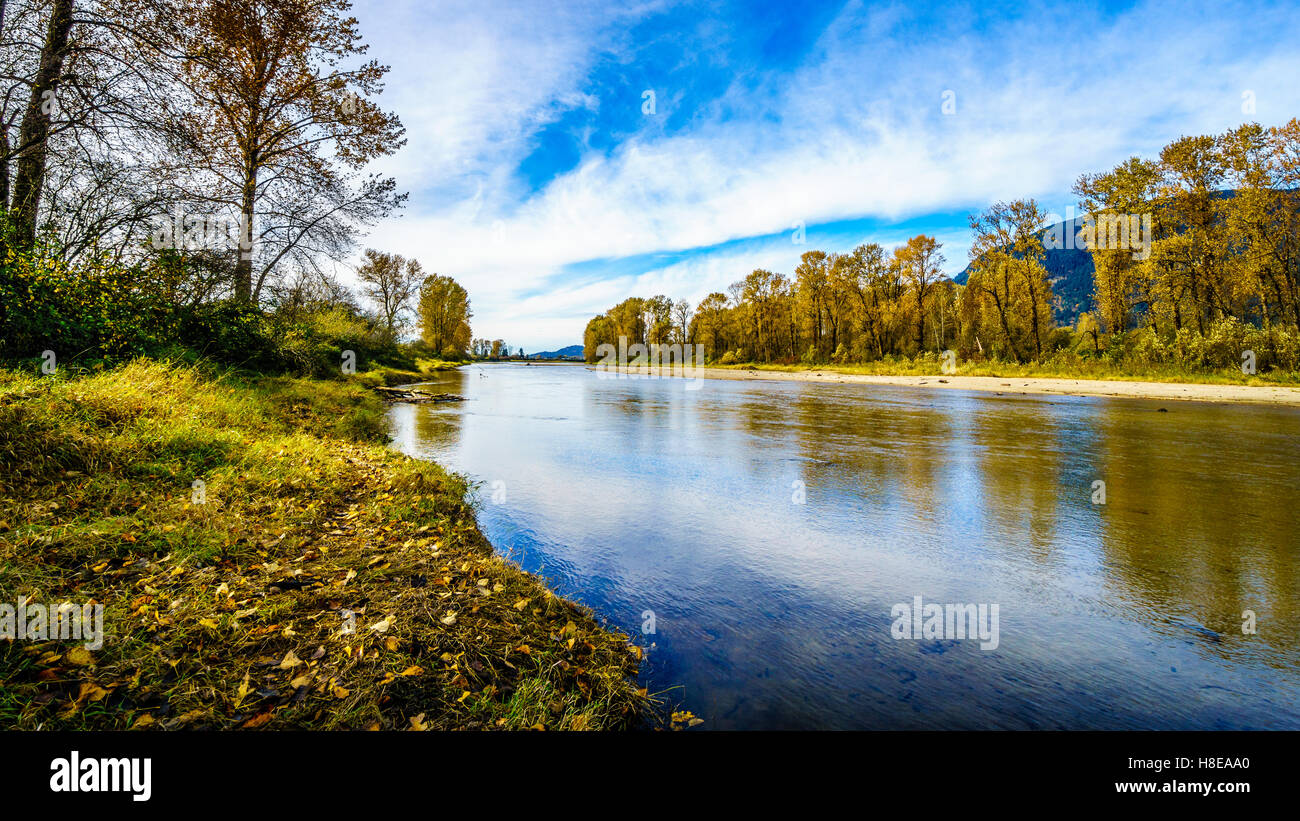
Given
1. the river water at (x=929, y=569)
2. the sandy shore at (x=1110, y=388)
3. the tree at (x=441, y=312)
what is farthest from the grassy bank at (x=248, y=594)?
the tree at (x=441, y=312)

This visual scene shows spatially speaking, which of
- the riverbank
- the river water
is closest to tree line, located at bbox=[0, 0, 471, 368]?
the river water

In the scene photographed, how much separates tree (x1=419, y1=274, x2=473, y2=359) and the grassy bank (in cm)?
7013

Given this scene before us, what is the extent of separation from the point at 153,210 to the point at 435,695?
41.7ft

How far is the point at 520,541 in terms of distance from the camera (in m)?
6.52

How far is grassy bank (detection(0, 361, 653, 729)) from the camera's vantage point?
2752mm

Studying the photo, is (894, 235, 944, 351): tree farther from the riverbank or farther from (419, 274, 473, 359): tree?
(419, 274, 473, 359): tree

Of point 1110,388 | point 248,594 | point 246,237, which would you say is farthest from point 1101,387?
point 246,237

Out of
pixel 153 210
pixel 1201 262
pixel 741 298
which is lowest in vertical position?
pixel 153 210

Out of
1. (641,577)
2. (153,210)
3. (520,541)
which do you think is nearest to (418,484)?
(520,541)

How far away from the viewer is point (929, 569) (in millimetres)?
5566

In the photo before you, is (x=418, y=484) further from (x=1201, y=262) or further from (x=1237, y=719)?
(x=1201, y=262)

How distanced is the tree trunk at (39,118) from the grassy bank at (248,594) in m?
4.40

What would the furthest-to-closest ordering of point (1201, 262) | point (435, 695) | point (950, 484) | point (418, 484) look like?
point (1201, 262), point (950, 484), point (418, 484), point (435, 695)

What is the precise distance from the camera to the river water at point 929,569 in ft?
11.5
